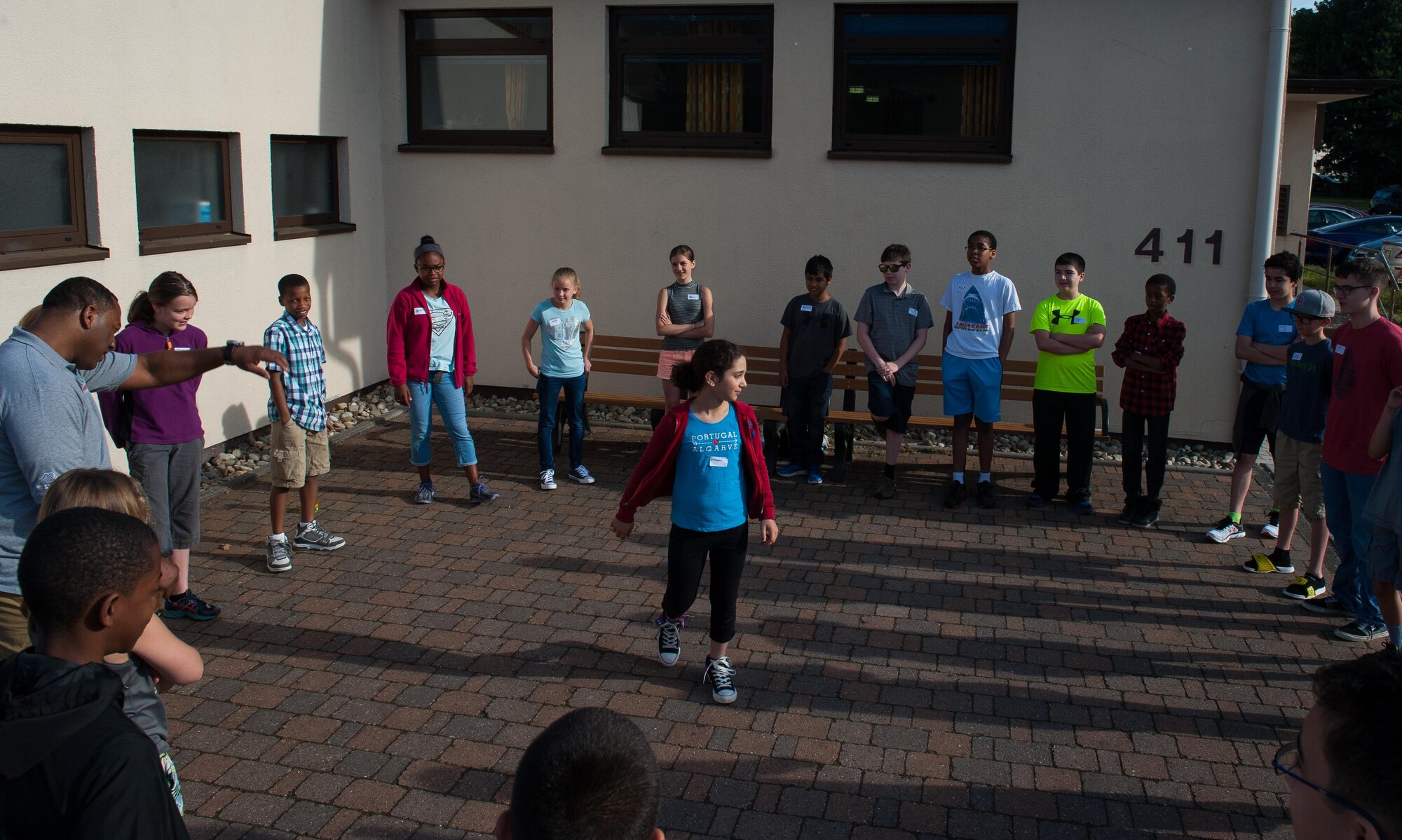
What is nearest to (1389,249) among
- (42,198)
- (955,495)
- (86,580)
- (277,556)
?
(955,495)

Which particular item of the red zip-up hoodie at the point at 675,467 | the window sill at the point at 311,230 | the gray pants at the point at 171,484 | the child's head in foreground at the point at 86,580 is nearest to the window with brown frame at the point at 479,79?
the window sill at the point at 311,230

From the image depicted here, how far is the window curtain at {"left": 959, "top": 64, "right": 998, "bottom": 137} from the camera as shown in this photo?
33.6 feet

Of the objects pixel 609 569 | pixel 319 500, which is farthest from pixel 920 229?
pixel 319 500

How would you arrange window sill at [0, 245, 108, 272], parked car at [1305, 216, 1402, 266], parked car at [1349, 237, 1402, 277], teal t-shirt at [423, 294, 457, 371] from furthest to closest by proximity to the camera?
parked car at [1305, 216, 1402, 266], parked car at [1349, 237, 1402, 277], teal t-shirt at [423, 294, 457, 371], window sill at [0, 245, 108, 272]

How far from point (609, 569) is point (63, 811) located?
5.04 metres

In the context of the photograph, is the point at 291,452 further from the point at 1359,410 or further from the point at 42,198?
the point at 1359,410

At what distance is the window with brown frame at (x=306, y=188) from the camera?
10172mm

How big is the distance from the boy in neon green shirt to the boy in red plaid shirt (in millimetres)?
253

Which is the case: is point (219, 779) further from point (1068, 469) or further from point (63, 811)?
point (1068, 469)

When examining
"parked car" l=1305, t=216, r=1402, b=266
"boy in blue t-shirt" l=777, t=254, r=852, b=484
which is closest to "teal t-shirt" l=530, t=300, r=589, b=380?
"boy in blue t-shirt" l=777, t=254, r=852, b=484

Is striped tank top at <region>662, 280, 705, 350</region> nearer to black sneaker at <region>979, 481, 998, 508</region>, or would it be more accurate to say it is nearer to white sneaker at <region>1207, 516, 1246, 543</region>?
black sneaker at <region>979, 481, 998, 508</region>

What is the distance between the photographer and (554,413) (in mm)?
8922

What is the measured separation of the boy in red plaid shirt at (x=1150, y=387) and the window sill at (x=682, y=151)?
3865 mm

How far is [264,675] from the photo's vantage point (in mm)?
5547
